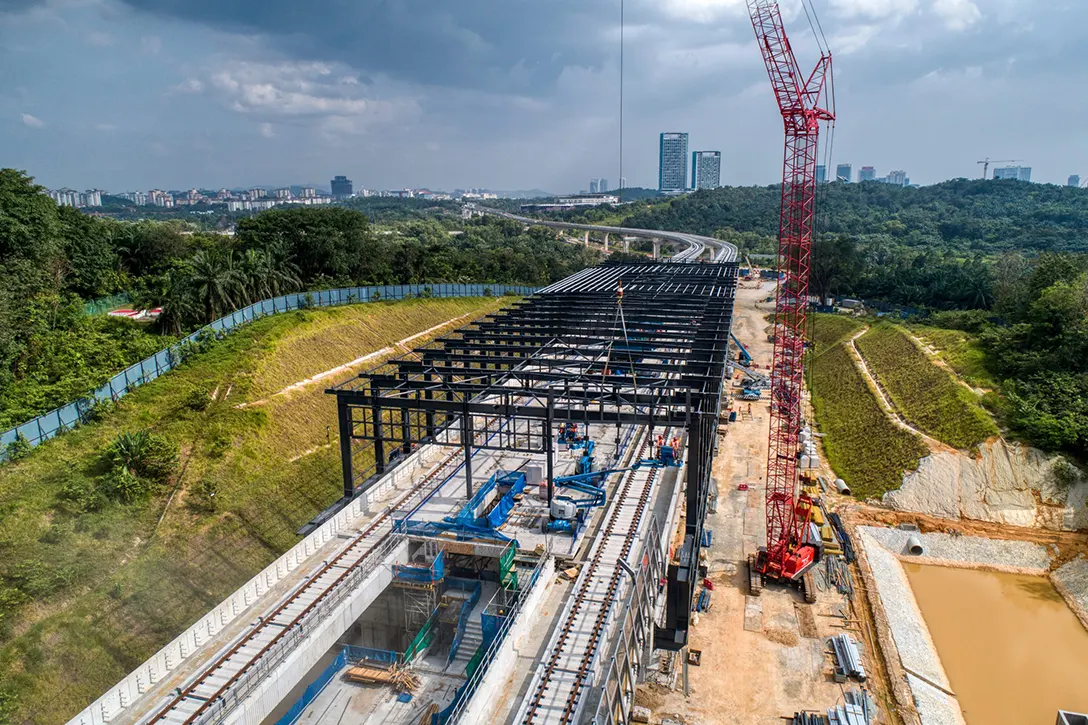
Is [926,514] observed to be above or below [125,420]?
below

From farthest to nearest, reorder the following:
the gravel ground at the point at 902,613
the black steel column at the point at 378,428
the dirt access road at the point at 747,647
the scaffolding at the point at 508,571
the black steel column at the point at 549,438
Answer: the gravel ground at the point at 902,613 < the black steel column at the point at 378,428 < the black steel column at the point at 549,438 < the dirt access road at the point at 747,647 < the scaffolding at the point at 508,571

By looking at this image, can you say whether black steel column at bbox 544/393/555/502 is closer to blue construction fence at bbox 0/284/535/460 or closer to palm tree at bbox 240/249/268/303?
blue construction fence at bbox 0/284/535/460

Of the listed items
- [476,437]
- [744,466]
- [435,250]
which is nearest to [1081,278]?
[744,466]

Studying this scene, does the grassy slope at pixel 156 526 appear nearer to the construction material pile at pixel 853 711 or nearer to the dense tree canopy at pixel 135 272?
the dense tree canopy at pixel 135 272

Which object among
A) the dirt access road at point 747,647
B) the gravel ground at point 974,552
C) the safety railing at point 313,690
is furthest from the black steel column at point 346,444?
the gravel ground at point 974,552

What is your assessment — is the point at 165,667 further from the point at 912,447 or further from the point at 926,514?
the point at 912,447

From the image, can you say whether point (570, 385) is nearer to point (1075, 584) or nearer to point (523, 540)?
point (523, 540)

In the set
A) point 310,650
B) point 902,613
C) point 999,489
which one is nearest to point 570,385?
point 310,650
